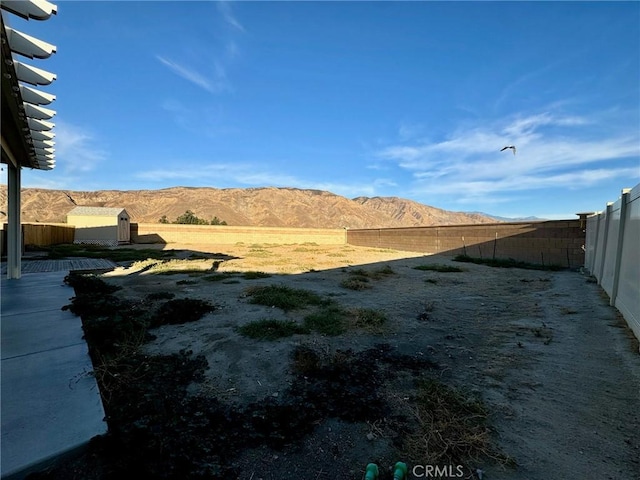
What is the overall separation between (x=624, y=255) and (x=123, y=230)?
27.9 meters

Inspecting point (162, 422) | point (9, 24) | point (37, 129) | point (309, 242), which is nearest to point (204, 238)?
point (309, 242)

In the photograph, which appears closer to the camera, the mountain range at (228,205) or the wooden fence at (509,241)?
the wooden fence at (509,241)

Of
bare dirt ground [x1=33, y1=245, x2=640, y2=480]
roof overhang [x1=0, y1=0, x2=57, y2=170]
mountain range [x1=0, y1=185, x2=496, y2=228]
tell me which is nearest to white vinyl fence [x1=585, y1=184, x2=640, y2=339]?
bare dirt ground [x1=33, y1=245, x2=640, y2=480]

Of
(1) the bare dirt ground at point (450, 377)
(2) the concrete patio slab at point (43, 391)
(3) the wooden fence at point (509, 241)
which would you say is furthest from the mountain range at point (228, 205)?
(2) the concrete patio slab at point (43, 391)

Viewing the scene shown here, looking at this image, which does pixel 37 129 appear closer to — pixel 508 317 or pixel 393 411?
pixel 393 411

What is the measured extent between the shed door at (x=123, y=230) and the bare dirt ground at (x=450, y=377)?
20.6 metres

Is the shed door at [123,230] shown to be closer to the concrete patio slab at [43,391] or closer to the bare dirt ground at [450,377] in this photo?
the bare dirt ground at [450,377]

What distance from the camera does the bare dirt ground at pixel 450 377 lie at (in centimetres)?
180

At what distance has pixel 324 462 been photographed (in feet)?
5.87

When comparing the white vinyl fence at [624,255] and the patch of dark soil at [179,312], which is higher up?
the white vinyl fence at [624,255]

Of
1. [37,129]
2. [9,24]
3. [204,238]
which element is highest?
[9,24]

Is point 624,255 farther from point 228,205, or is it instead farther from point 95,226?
point 228,205

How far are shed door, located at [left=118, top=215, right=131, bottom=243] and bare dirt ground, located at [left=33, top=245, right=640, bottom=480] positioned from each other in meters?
20.6

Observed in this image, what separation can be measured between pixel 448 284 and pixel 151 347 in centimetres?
700
